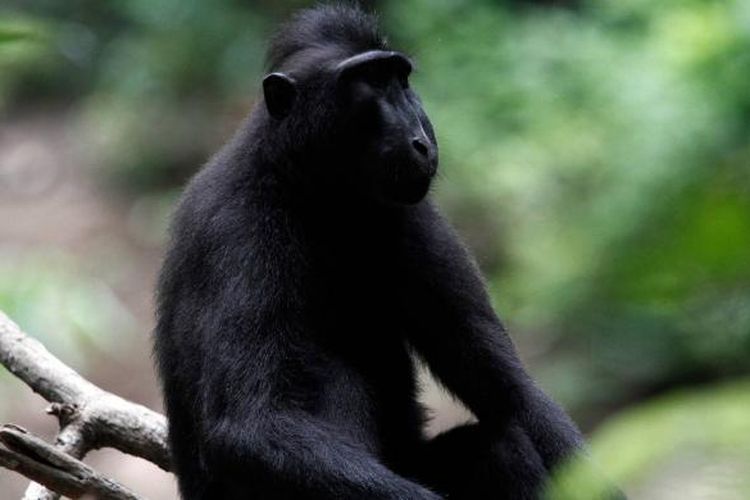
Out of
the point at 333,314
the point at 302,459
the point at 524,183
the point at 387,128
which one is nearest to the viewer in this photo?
the point at 302,459

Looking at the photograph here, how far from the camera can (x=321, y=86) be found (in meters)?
4.45

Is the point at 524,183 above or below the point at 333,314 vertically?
above

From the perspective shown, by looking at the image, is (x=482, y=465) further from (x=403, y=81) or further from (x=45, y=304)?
(x=45, y=304)

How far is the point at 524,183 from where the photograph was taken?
35.4 ft

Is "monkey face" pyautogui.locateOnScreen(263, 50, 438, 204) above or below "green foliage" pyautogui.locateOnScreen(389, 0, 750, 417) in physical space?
below

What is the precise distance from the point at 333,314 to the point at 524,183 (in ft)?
21.5

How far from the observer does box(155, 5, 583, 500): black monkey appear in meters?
4.05

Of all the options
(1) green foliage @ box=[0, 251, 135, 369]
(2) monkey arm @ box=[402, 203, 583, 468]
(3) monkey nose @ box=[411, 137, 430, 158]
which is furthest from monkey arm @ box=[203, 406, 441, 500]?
(1) green foliage @ box=[0, 251, 135, 369]

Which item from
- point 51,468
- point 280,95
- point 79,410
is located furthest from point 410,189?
point 79,410

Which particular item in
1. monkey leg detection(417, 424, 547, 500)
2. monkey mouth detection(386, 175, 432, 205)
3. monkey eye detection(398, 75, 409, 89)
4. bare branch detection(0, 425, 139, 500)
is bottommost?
bare branch detection(0, 425, 139, 500)

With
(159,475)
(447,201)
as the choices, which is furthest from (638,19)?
(159,475)

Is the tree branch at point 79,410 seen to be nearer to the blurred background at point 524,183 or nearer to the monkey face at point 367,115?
the blurred background at point 524,183

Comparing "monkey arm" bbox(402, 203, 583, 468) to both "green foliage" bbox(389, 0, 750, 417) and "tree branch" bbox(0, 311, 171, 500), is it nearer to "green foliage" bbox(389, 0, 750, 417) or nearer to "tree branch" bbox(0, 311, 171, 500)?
"green foliage" bbox(389, 0, 750, 417)

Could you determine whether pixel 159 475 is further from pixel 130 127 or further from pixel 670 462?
pixel 670 462
